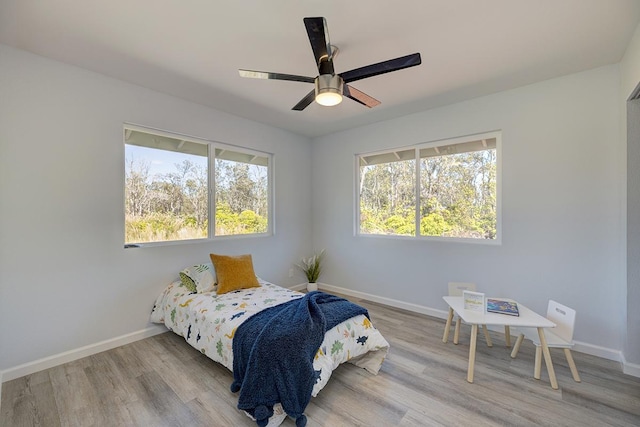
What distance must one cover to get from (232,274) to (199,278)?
1.08 ft

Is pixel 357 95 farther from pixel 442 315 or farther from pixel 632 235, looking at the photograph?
pixel 442 315

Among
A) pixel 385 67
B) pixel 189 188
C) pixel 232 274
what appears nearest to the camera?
pixel 385 67

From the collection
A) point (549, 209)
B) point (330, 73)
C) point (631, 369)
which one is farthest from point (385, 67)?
point (631, 369)

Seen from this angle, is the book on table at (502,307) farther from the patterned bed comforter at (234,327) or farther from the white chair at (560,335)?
the patterned bed comforter at (234,327)

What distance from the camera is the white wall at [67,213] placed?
2154 millimetres

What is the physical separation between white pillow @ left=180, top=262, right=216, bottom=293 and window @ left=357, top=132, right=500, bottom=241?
90.5 inches

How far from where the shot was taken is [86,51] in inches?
87.0

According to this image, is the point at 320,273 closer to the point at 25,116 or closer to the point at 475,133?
the point at 475,133

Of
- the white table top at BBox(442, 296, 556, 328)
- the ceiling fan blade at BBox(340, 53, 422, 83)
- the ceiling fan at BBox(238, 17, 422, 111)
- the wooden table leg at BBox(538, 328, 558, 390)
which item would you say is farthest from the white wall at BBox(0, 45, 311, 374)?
the wooden table leg at BBox(538, 328, 558, 390)

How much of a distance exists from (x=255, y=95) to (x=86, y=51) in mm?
1429

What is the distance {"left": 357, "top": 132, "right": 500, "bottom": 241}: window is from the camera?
316cm

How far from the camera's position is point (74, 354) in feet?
7.90

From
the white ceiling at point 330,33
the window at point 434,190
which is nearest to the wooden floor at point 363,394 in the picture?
the window at point 434,190

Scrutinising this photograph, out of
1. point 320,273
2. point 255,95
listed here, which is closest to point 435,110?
point 255,95
